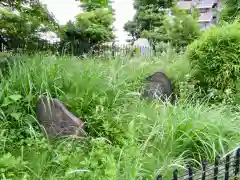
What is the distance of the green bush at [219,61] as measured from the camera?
4914 mm

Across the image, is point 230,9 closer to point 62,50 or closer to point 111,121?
point 62,50

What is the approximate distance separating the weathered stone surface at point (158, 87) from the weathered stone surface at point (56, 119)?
5.15 ft

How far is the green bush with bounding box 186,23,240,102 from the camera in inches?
193

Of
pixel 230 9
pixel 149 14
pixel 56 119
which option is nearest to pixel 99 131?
pixel 56 119

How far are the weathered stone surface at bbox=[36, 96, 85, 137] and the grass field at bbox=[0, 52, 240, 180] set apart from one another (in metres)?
0.09

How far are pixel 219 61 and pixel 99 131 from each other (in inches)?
112

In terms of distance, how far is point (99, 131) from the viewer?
3.10 metres

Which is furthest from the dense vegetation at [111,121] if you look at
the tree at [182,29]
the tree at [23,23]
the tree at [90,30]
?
the tree at [90,30]

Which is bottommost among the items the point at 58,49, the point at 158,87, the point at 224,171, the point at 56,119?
the point at 224,171

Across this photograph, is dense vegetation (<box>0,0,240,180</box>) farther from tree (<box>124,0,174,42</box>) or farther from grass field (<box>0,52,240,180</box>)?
tree (<box>124,0,174,42</box>)

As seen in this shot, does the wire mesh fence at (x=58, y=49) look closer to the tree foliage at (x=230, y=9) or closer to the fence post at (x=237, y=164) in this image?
the fence post at (x=237, y=164)

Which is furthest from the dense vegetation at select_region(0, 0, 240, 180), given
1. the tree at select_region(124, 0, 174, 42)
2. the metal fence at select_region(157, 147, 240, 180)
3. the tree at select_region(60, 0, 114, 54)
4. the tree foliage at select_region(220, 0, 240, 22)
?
the tree at select_region(124, 0, 174, 42)

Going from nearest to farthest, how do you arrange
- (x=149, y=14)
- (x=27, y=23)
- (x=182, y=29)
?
(x=27, y=23)
(x=182, y=29)
(x=149, y=14)

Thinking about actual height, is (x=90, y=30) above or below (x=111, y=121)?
above
